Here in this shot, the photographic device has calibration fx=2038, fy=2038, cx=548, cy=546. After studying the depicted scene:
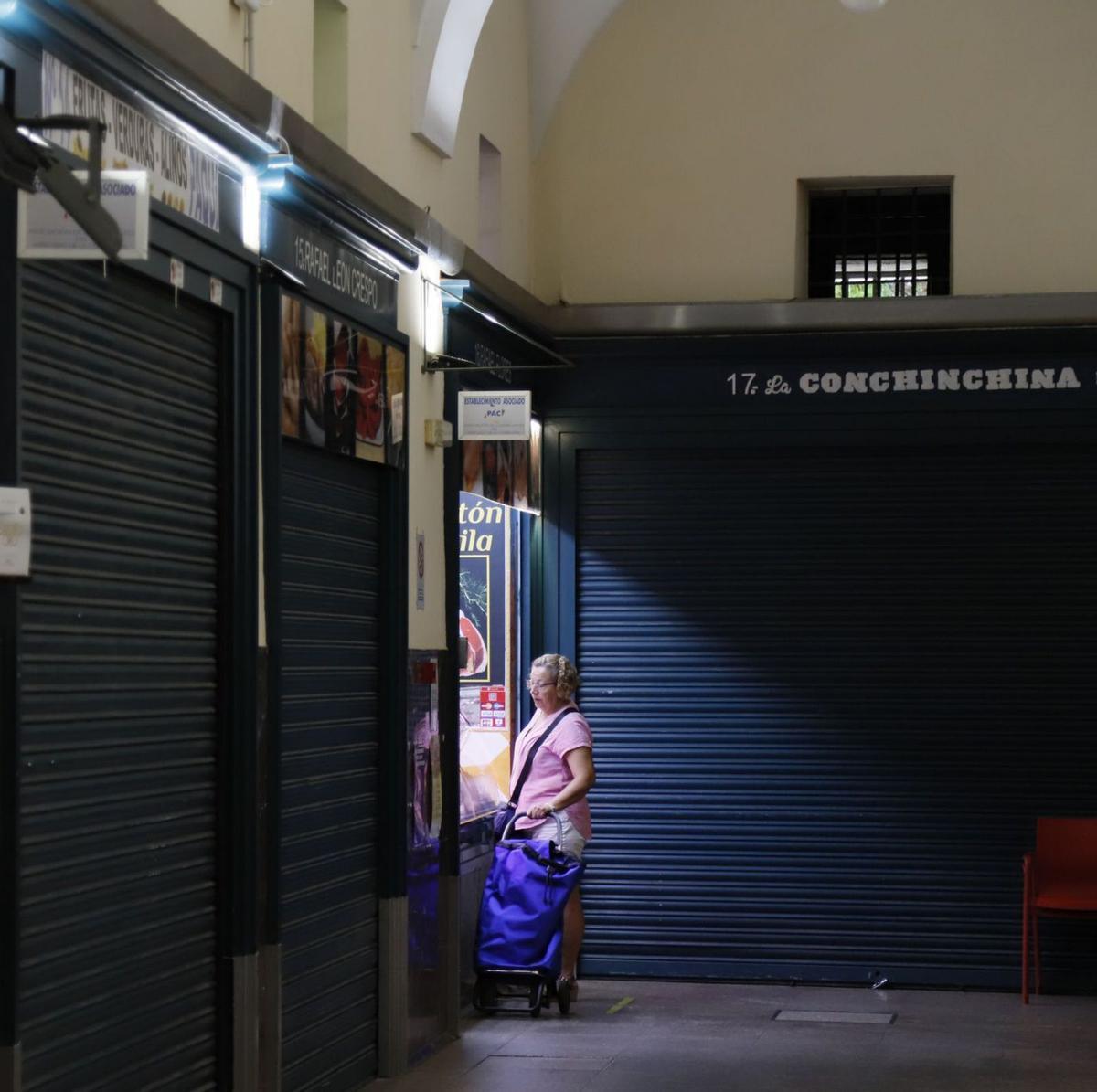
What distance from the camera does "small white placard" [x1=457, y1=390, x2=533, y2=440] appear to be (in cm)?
949

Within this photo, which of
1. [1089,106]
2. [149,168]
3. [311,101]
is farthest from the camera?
[1089,106]

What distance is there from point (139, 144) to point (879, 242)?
6.73 meters

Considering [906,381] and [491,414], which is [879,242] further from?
[491,414]

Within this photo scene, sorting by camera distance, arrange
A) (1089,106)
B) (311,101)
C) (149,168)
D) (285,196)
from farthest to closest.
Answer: (1089,106) < (311,101) < (285,196) < (149,168)

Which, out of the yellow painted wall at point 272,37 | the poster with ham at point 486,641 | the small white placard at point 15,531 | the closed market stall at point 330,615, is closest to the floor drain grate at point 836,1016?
the poster with ham at point 486,641

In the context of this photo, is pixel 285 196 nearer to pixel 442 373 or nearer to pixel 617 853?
pixel 442 373

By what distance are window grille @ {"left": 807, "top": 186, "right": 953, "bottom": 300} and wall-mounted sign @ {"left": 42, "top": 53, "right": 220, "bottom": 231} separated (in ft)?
19.5

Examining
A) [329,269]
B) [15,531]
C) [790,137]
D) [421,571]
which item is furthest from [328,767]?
[790,137]

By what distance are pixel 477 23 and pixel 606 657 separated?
3938 mm

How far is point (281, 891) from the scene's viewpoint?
738cm

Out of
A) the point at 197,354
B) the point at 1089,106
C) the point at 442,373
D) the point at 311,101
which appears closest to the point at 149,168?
the point at 197,354

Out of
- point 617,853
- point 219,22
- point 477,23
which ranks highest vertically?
point 477,23

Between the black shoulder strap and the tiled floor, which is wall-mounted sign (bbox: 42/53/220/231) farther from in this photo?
the black shoulder strap

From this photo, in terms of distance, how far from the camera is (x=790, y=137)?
11.8 metres
